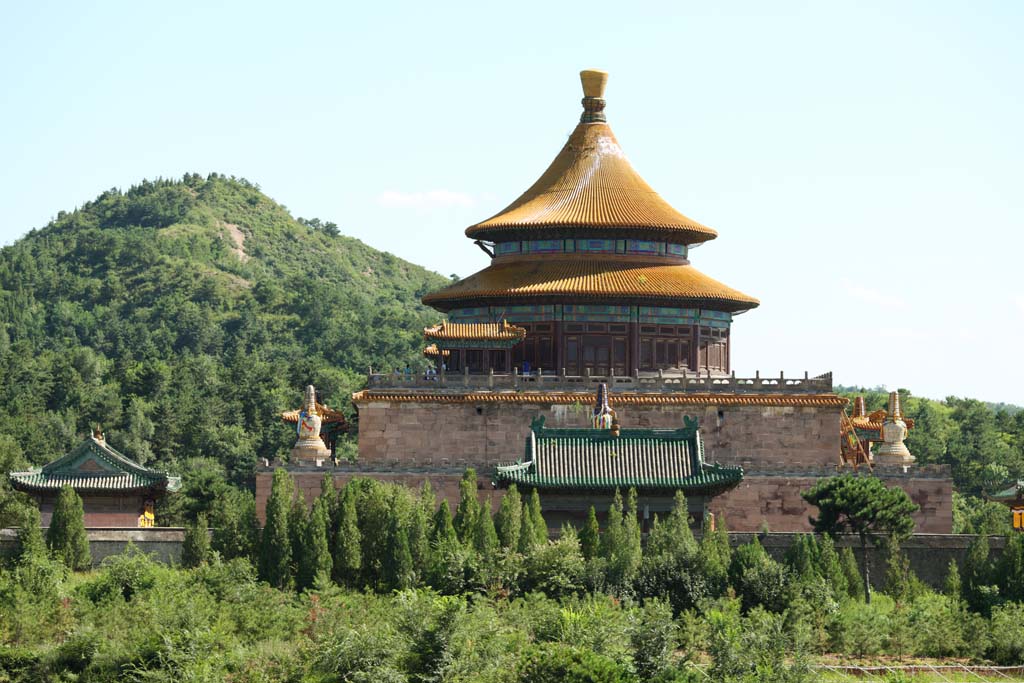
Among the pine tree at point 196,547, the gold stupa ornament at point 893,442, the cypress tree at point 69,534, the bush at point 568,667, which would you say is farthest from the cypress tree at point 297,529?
the gold stupa ornament at point 893,442

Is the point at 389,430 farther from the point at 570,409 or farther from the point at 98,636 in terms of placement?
the point at 98,636

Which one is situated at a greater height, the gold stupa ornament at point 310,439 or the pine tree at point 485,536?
the gold stupa ornament at point 310,439

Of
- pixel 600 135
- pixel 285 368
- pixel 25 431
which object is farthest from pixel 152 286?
pixel 600 135

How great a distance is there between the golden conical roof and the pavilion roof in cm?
110

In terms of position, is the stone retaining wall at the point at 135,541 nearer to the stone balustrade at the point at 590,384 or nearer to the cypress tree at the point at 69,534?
the cypress tree at the point at 69,534

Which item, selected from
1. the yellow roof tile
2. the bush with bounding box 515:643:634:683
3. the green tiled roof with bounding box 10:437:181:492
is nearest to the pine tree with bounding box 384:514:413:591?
the bush with bounding box 515:643:634:683

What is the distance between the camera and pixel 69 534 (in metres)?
58.9

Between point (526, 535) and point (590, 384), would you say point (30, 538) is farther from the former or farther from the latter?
point (590, 384)

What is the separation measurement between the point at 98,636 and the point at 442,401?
61.0 ft

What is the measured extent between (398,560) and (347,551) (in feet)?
5.47

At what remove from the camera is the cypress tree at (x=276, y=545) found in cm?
5559

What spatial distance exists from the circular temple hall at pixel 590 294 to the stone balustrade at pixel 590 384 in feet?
5.47

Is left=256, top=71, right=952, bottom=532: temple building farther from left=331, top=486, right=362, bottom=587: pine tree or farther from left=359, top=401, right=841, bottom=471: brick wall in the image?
left=331, top=486, right=362, bottom=587: pine tree

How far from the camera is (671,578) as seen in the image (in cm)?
5366
